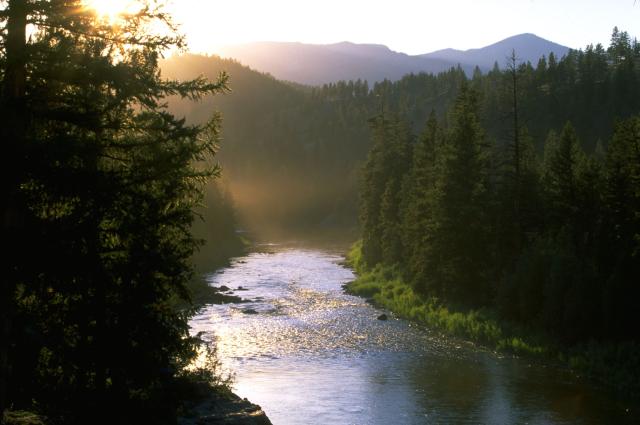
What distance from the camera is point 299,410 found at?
2692 centimetres

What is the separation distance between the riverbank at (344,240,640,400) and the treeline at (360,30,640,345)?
92 centimetres

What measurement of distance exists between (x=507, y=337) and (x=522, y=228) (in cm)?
927

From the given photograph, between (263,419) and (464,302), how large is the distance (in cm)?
2727

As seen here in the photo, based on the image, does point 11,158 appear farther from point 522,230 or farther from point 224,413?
point 522,230

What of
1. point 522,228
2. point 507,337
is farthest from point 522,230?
point 507,337

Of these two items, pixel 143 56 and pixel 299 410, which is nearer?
pixel 143 56

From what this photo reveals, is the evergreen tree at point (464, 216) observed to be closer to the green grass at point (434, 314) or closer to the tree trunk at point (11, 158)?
the green grass at point (434, 314)

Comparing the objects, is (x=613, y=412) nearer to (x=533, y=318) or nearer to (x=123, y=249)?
(x=533, y=318)

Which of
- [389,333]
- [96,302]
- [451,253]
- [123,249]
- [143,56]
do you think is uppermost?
[143,56]

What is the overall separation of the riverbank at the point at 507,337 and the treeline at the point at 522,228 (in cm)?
92

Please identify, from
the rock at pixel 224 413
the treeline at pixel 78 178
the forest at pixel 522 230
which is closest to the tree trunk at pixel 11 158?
the treeline at pixel 78 178

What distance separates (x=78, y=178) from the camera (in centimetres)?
1082

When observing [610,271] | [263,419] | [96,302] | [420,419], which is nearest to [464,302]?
[610,271]

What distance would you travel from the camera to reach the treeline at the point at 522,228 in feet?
117
